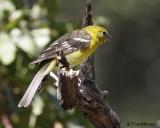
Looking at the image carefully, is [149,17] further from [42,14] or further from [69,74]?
[69,74]

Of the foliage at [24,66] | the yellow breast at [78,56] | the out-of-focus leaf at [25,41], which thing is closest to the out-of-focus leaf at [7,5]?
the foliage at [24,66]

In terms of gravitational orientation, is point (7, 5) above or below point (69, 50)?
above

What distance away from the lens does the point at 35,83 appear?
5742 millimetres

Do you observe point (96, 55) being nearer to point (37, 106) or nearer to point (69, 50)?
point (69, 50)

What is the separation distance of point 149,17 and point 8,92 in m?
10.8

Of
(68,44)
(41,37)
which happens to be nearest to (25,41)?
(41,37)

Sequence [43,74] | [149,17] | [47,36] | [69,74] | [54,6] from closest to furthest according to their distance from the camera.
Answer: [69,74] < [43,74] < [47,36] < [54,6] < [149,17]

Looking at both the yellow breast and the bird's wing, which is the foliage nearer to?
the bird's wing

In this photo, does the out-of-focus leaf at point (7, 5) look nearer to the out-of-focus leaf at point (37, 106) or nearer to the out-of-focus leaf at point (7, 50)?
the out-of-focus leaf at point (7, 50)

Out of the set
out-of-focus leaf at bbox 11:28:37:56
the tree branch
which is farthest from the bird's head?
the tree branch

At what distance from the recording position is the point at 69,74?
15.8 feet

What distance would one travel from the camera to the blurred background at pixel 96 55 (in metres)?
6.18

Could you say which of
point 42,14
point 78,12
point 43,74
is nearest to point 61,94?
point 43,74

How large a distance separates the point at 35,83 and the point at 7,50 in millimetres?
493
